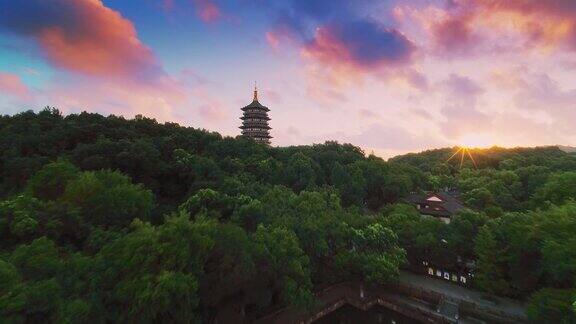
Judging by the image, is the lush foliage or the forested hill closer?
the lush foliage

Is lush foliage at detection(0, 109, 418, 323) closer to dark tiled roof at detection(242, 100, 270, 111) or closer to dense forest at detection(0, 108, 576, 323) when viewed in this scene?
dense forest at detection(0, 108, 576, 323)

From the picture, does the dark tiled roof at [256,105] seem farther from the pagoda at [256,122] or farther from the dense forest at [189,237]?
the dense forest at [189,237]

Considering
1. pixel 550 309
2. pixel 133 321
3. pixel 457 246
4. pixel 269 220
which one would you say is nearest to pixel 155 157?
pixel 269 220

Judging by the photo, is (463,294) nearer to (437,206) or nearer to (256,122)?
(437,206)

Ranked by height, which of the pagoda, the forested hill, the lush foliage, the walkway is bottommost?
the walkway

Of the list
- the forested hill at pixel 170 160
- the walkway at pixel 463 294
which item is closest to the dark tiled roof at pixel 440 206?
the forested hill at pixel 170 160

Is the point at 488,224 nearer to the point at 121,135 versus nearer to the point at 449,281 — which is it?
the point at 449,281

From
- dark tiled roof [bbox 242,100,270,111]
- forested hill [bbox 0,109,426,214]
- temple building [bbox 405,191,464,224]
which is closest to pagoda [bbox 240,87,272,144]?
dark tiled roof [bbox 242,100,270,111]
